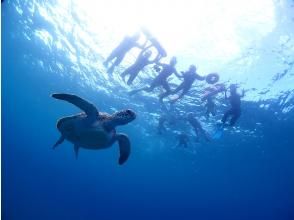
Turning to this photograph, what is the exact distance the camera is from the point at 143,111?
25.7 meters

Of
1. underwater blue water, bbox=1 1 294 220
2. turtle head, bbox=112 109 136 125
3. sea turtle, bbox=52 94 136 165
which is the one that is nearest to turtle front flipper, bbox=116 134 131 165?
sea turtle, bbox=52 94 136 165

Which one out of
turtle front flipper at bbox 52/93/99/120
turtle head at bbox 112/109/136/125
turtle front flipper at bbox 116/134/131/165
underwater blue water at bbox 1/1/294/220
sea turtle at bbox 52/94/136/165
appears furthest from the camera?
underwater blue water at bbox 1/1/294/220

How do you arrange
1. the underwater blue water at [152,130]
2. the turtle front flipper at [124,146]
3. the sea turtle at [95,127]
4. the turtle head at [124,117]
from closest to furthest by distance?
1. the turtle head at [124,117]
2. the sea turtle at [95,127]
3. the turtle front flipper at [124,146]
4. the underwater blue water at [152,130]

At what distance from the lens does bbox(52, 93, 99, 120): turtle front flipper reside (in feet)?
19.4

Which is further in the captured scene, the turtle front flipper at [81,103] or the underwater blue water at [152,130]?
the underwater blue water at [152,130]

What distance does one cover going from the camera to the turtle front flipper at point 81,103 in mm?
5920

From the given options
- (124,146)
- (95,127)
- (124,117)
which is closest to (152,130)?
(124,146)

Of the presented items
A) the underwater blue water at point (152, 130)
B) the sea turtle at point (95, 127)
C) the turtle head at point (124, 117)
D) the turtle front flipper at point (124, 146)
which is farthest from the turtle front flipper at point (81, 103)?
the underwater blue water at point (152, 130)

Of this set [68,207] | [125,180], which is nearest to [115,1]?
[125,180]

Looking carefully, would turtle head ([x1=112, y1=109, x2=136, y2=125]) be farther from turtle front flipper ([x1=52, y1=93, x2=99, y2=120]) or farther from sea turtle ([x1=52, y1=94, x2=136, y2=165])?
turtle front flipper ([x1=52, y1=93, x2=99, y2=120])

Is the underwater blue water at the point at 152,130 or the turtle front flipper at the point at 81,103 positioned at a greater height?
the underwater blue water at the point at 152,130

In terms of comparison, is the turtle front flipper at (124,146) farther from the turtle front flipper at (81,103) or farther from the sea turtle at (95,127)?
the turtle front flipper at (81,103)

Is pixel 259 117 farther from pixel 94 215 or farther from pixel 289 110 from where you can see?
pixel 94 215

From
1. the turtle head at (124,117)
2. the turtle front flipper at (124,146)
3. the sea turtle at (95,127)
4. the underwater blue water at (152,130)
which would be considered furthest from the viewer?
the underwater blue water at (152,130)
